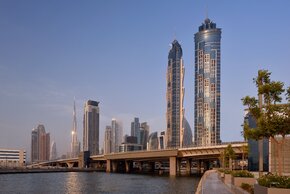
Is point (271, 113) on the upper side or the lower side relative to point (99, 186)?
upper

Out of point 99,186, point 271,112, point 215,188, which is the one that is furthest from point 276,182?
point 99,186

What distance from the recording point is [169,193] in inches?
2603

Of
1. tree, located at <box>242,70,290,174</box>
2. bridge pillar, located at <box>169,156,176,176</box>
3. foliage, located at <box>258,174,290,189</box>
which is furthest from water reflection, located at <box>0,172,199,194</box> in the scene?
bridge pillar, located at <box>169,156,176,176</box>

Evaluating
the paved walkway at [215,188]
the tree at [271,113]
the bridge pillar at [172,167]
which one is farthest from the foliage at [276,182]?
the bridge pillar at [172,167]

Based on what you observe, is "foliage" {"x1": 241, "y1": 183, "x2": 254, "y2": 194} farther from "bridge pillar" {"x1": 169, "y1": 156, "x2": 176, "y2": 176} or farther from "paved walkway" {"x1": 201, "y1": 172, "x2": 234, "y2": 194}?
"bridge pillar" {"x1": 169, "y1": 156, "x2": 176, "y2": 176}

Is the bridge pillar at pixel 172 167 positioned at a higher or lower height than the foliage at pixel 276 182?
lower

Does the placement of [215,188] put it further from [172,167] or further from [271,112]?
[172,167]

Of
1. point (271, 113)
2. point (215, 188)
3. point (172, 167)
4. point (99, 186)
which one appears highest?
point (271, 113)

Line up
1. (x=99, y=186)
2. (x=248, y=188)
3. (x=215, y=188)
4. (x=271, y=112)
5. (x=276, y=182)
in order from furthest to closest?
(x=99, y=186) < (x=215, y=188) < (x=248, y=188) < (x=271, y=112) < (x=276, y=182)

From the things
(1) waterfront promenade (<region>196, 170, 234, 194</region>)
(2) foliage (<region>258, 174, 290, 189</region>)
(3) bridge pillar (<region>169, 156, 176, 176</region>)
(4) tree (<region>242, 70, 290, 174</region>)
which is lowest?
(3) bridge pillar (<region>169, 156, 176, 176</region>)

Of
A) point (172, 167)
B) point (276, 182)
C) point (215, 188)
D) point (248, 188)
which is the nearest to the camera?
point (276, 182)

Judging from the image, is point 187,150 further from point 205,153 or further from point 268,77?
point 268,77

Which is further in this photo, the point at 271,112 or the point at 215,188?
the point at 215,188

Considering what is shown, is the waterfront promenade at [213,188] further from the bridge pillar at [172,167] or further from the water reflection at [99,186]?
the bridge pillar at [172,167]
